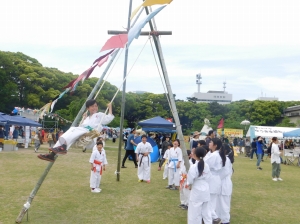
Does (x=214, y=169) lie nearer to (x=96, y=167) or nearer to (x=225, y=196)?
(x=225, y=196)

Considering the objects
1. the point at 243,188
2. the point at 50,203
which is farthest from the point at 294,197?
the point at 50,203

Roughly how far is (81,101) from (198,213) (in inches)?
1002

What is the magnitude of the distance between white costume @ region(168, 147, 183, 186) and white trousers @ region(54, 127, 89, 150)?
483cm

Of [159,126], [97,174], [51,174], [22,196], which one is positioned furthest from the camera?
[159,126]

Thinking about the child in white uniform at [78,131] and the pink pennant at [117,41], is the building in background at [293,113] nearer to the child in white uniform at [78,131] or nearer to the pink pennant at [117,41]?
the child in white uniform at [78,131]

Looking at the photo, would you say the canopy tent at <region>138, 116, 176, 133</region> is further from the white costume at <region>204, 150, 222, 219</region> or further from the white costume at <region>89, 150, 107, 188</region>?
the white costume at <region>204, 150, 222, 219</region>

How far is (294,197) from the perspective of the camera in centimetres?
987

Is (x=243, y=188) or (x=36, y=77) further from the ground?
(x=36, y=77)

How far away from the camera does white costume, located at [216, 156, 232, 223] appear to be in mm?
→ 6664

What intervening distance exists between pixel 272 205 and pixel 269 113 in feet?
154

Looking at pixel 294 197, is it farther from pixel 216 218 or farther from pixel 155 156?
pixel 155 156

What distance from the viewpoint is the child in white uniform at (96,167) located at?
9.40 meters

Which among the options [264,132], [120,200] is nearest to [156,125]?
[264,132]

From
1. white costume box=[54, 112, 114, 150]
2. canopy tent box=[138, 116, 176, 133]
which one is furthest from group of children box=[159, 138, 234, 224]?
canopy tent box=[138, 116, 176, 133]
